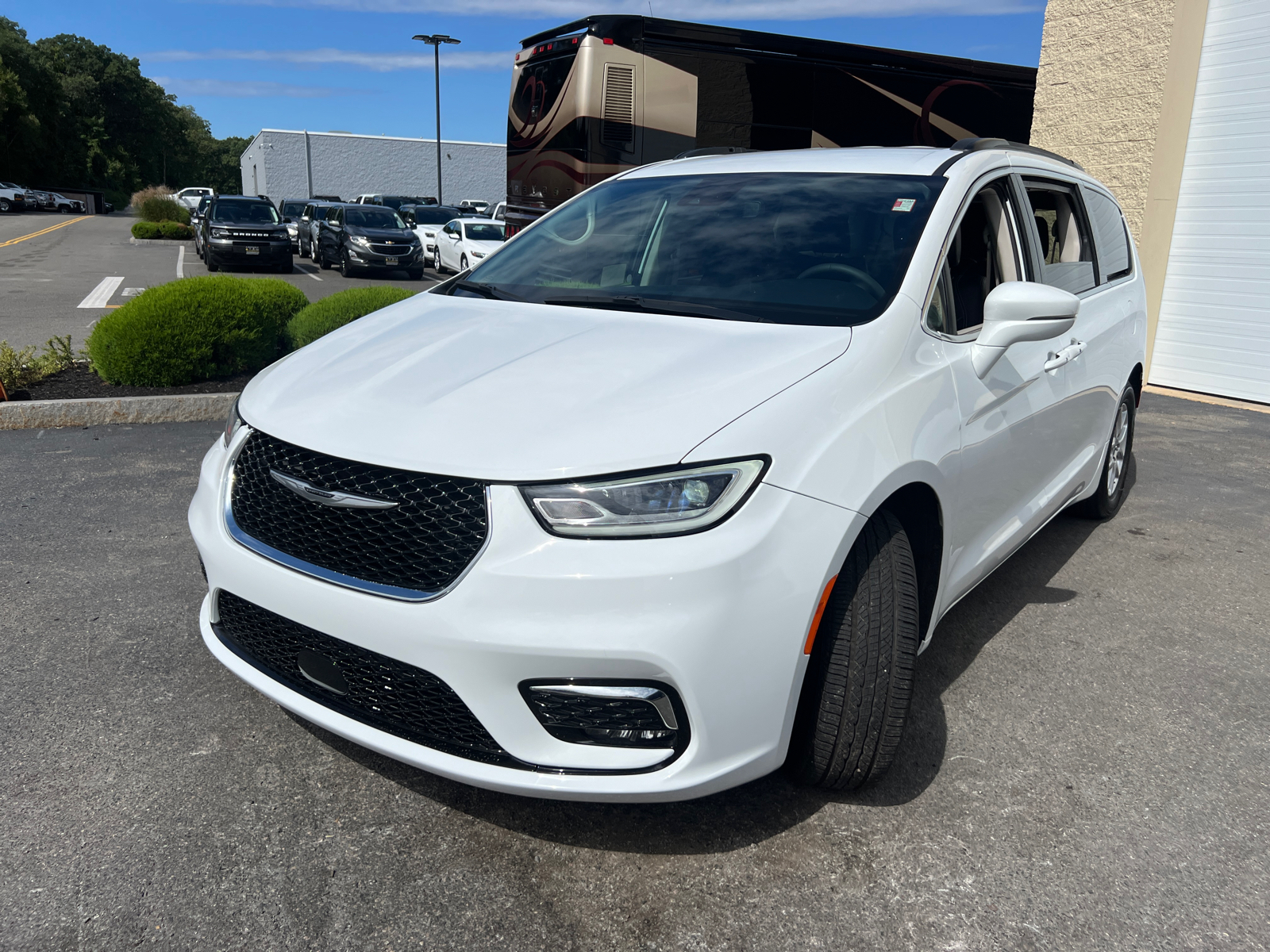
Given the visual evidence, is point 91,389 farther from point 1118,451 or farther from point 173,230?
point 173,230

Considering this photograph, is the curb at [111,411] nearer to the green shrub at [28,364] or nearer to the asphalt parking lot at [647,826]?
the green shrub at [28,364]

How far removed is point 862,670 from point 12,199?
218 ft

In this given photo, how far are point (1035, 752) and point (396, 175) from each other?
202 feet

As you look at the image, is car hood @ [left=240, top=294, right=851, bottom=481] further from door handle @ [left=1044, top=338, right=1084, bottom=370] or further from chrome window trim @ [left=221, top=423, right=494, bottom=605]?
door handle @ [left=1044, top=338, right=1084, bottom=370]

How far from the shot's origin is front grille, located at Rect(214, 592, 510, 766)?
2062 millimetres

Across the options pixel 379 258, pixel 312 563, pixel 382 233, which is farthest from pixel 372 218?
pixel 312 563

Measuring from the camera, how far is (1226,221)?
955 centimetres

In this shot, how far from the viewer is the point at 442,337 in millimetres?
2754

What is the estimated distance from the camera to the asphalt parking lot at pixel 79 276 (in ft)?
38.8

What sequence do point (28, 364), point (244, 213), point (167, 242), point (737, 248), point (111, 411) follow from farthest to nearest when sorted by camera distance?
point (167, 242) < point (244, 213) < point (28, 364) < point (111, 411) < point (737, 248)

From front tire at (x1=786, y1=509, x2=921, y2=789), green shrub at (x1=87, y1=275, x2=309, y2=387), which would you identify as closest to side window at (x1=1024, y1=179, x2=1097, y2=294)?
front tire at (x1=786, y1=509, x2=921, y2=789)

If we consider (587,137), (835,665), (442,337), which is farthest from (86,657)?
(587,137)

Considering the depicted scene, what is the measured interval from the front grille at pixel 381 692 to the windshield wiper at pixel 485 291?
52.6 inches

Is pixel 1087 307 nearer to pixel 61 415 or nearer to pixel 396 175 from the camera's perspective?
pixel 61 415
